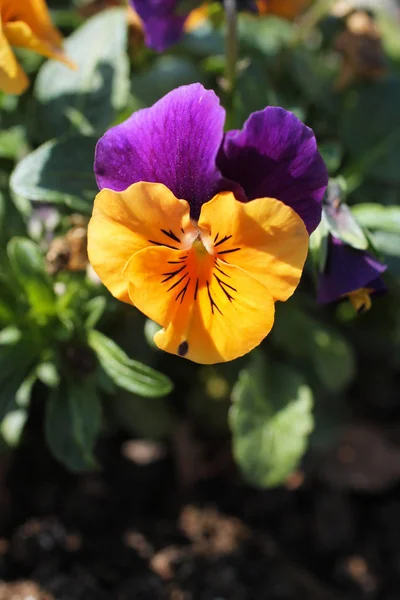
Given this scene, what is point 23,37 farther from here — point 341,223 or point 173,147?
point 341,223

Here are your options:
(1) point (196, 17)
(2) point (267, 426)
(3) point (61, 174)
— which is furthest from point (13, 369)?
(1) point (196, 17)

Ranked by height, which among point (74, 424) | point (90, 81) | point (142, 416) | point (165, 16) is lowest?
point (142, 416)

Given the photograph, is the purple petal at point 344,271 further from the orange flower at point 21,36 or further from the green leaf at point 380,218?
the orange flower at point 21,36

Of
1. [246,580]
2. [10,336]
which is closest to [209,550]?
[246,580]

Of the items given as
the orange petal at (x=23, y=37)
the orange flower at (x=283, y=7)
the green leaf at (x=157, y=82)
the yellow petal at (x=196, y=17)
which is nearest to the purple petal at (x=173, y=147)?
the orange petal at (x=23, y=37)

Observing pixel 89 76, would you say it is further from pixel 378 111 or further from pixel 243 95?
pixel 378 111

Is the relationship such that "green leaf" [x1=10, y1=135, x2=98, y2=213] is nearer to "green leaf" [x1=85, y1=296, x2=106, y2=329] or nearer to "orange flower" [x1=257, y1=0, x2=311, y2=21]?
"green leaf" [x1=85, y1=296, x2=106, y2=329]
